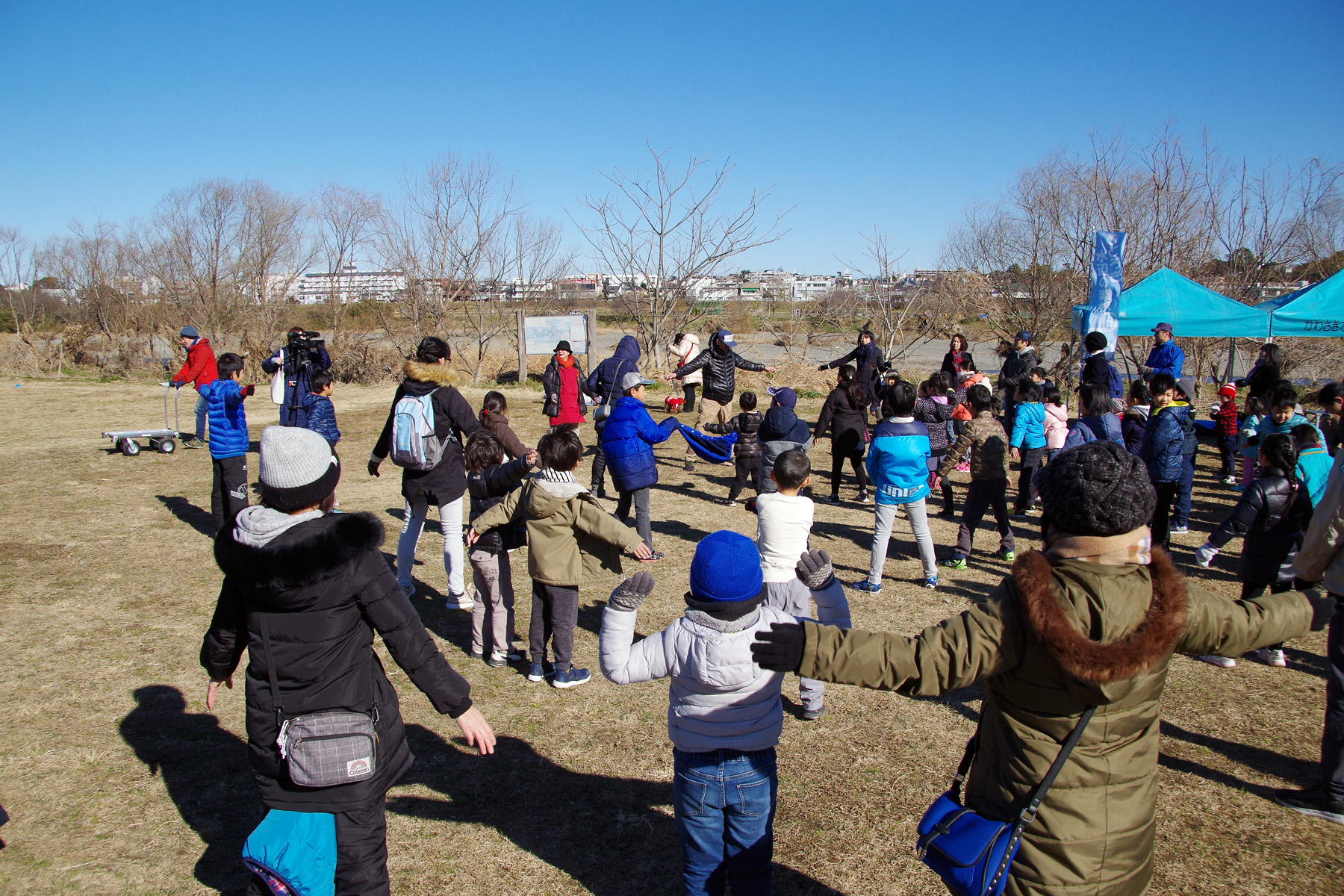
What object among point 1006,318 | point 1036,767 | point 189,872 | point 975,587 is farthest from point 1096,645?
point 1006,318

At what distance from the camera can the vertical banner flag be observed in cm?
1119

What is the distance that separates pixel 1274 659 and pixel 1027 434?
117 inches

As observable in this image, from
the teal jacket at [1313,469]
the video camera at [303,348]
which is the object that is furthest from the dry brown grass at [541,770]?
the video camera at [303,348]

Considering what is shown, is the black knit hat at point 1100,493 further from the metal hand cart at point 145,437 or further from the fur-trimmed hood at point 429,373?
the metal hand cart at point 145,437

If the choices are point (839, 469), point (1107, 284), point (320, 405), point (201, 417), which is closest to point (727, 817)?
point (320, 405)

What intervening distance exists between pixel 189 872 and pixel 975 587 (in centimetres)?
559

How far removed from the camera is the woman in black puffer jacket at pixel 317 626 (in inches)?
88.0

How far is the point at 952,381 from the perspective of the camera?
11148 mm

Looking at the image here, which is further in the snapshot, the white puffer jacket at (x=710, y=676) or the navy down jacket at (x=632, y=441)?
the navy down jacket at (x=632, y=441)

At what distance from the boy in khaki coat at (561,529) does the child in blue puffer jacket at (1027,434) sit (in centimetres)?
476

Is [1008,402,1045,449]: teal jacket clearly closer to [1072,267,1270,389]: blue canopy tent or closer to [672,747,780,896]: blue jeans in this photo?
[1072,267,1270,389]: blue canopy tent

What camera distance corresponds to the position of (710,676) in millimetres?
2393

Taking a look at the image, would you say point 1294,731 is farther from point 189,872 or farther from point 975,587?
point 189,872

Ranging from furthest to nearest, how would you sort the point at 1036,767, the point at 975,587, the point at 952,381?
the point at 952,381, the point at 975,587, the point at 1036,767
